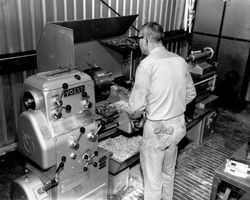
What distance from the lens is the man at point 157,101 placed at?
2.08 metres

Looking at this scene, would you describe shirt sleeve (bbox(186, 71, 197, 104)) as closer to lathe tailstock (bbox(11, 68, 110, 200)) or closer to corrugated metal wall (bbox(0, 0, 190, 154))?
lathe tailstock (bbox(11, 68, 110, 200))

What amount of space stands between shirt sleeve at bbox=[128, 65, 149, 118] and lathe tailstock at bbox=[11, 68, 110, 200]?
297mm

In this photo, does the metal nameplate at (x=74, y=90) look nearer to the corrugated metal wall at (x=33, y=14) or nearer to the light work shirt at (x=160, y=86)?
the light work shirt at (x=160, y=86)

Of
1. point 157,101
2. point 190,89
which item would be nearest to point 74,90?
point 157,101

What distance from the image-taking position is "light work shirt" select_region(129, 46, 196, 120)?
6.79 ft

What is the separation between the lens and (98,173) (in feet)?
7.59

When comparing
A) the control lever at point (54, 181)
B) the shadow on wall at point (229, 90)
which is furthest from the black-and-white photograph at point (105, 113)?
the shadow on wall at point (229, 90)

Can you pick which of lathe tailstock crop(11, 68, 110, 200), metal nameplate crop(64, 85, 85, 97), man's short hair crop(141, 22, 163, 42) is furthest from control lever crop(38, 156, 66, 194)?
man's short hair crop(141, 22, 163, 42)

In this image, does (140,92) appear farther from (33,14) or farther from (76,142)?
(33,14)

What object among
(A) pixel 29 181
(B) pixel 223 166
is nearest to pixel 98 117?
(A) pixel 29 181

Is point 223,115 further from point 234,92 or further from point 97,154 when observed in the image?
point 97,154

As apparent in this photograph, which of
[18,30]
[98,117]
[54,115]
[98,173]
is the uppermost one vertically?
[18,30]

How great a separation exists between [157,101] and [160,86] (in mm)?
117

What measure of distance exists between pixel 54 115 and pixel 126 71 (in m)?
1.57
